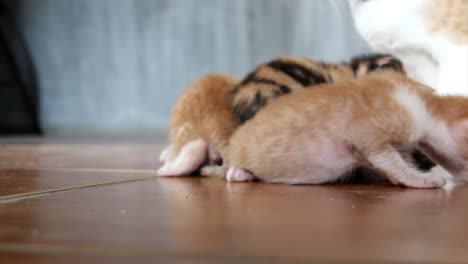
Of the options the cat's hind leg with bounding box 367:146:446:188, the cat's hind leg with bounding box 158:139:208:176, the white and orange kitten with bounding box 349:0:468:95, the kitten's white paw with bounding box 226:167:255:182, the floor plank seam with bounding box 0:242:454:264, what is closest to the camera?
the floor plank seam with bounding box 0:242:454:264

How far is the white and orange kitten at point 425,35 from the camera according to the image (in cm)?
179

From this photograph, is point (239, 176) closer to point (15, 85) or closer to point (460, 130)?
point (460, 130)

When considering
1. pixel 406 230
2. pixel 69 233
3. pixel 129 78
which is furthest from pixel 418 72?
pixel 129 78

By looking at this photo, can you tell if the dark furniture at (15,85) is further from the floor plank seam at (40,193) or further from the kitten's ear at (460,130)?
the kitten's ear at (460,130)

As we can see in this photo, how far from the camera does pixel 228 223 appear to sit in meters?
0.71

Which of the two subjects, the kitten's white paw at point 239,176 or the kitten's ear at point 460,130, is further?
the kitten's white paw at point 239,176

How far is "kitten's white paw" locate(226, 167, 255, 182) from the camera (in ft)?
4.39

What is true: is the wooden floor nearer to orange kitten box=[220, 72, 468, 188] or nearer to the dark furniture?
orange kitten box=[220, 72, 468, 188]

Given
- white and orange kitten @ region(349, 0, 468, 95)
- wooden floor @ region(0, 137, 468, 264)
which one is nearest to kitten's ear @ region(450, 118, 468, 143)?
wooden floor @ region(0, 137, 468, 264)

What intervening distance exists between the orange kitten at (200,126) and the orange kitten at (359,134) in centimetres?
25

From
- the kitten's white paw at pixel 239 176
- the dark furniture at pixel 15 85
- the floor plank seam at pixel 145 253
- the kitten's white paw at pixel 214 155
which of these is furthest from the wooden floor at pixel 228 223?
the dark furniture at pixel 15 85

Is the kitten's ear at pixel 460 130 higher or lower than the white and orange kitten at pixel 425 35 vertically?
lower

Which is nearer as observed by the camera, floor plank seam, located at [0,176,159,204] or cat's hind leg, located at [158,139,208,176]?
floor plank seam, located at [0,176,159,204]

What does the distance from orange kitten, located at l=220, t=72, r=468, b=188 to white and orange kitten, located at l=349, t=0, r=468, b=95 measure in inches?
20.5
